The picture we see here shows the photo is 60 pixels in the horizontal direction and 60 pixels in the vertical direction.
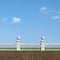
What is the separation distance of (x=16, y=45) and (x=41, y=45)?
4.69ft

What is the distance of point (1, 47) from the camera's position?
10750 mm
